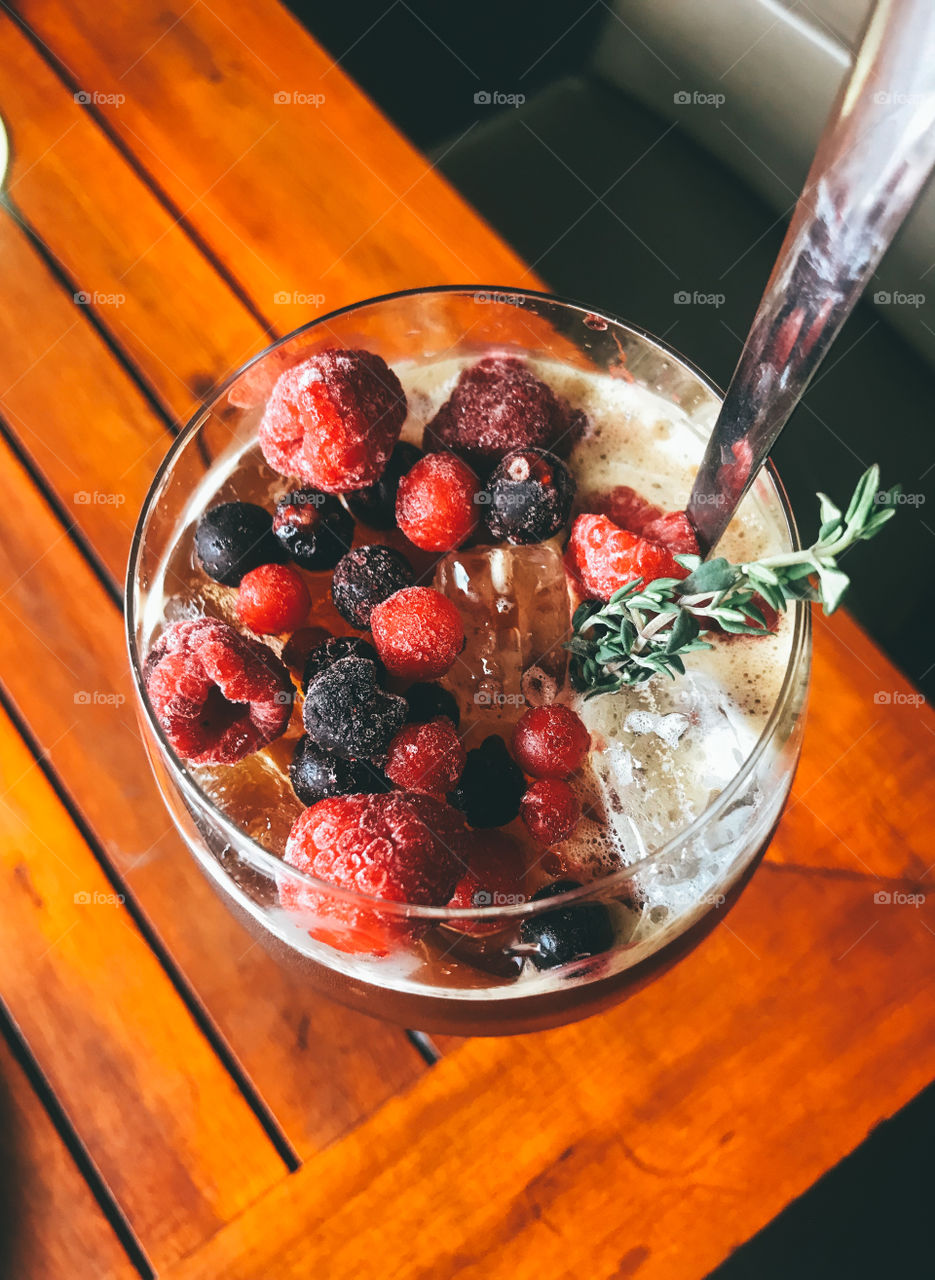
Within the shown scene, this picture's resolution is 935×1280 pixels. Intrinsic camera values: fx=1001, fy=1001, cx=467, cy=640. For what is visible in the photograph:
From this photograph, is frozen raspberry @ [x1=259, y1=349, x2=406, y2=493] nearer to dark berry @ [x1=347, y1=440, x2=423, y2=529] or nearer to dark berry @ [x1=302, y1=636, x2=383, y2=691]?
dark berry @ [x1=347, y1=440, x2=423, y2=529]

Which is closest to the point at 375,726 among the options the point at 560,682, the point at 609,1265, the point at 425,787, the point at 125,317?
the point at 425,787

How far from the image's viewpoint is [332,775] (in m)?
0.77

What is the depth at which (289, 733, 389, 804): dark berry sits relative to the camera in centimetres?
77

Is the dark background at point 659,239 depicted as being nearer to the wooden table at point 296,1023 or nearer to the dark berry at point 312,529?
the wooden table at point 296,1023

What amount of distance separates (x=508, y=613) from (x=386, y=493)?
15 centimetres

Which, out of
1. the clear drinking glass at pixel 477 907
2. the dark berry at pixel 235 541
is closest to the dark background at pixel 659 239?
the clear drinking glass at pixel 477 907

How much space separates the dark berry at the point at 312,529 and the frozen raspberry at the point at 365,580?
0.04 metres

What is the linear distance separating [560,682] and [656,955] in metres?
0.24

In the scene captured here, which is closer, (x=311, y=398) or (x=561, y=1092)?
(x=311, y=398)

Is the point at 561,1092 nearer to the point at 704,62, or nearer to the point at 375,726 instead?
the point at 375,726

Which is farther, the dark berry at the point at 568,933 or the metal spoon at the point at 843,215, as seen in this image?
the dark berry at the point at 568,933

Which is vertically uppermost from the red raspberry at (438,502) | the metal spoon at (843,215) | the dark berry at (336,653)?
the metal spoon at (843,215)

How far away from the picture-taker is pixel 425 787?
774 millimetres

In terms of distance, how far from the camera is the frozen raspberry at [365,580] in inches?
33.3
